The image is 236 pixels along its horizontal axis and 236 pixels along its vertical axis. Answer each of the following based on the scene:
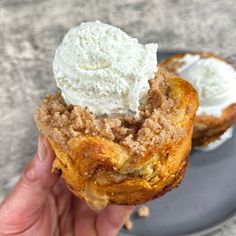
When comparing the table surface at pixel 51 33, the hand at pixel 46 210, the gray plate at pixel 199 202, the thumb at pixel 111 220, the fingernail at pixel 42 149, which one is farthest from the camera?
the table surface at pixel 51 33

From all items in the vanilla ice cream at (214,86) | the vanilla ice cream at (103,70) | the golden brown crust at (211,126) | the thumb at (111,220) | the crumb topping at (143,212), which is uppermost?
the vanilla ice cream at (103,70)

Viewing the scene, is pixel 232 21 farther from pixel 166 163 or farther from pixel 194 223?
pixel 166 163

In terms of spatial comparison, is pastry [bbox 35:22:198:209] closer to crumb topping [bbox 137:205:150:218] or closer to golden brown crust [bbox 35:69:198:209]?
golden brown crust [bbox 35:69:198:209]

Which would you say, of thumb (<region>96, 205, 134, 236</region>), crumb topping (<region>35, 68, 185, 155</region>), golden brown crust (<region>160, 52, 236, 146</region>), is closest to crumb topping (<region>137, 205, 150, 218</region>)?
thumb (<region>96, 205, 134, 236</region>)

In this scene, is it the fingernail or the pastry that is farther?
the fingernail

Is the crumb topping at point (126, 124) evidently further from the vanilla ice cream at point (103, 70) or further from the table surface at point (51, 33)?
the table surface at point (51, 33)

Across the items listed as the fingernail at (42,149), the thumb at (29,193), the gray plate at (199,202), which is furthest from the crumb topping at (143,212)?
the fingernail at (42,149)
